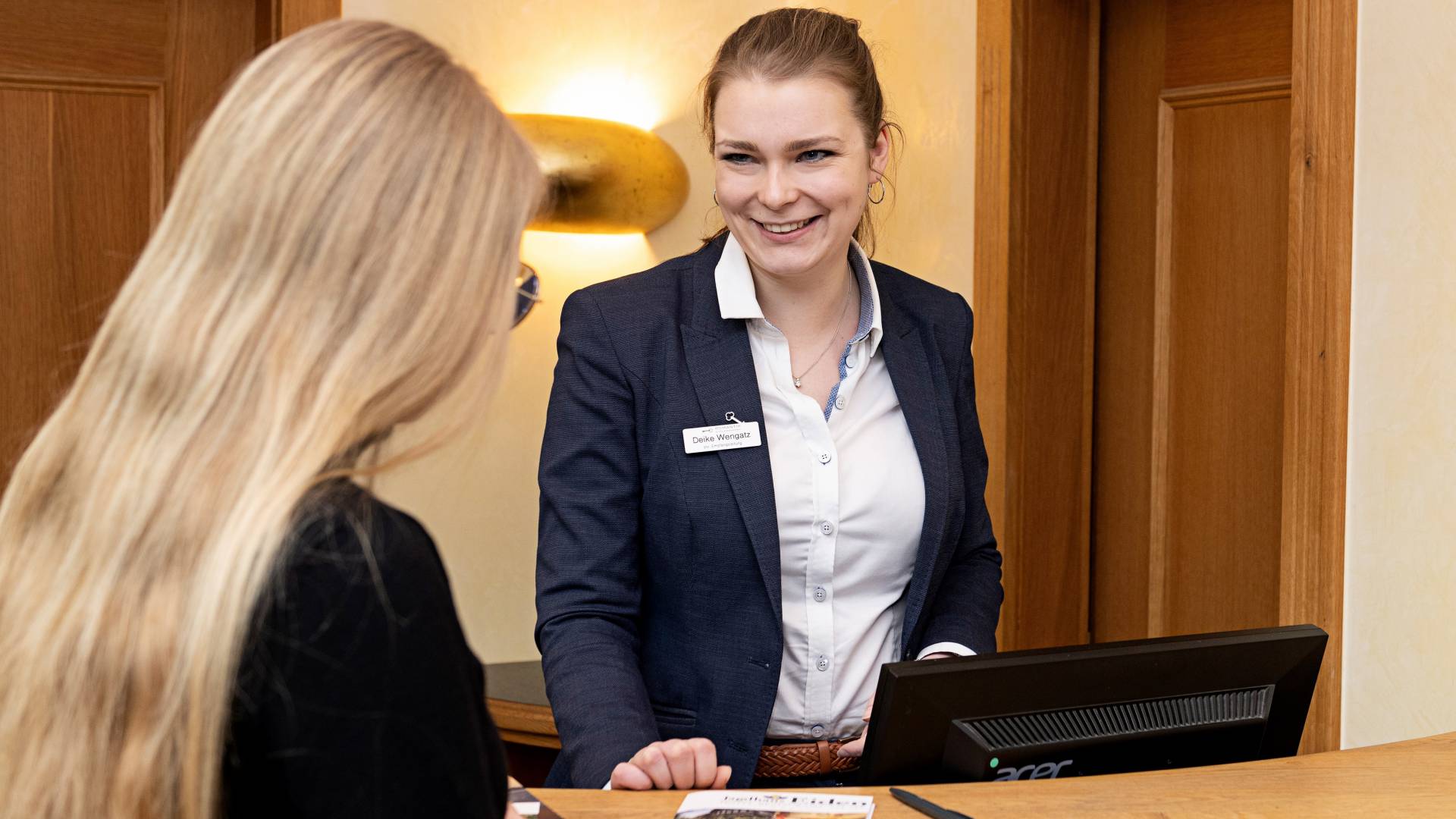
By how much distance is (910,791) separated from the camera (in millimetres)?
1498

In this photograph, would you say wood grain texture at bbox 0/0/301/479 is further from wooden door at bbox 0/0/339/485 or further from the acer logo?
the acer logo

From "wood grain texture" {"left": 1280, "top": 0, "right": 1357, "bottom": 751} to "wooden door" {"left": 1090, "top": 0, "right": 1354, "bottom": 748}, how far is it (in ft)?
0.98

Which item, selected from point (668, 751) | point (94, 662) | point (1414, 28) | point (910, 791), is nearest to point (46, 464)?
point (94, 662)

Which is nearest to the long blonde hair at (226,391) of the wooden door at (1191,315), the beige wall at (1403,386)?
the beige wall at (1403,386)

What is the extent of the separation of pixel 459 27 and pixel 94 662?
3.85 m

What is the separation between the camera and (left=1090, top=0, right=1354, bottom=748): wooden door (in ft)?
Answer: 10.9

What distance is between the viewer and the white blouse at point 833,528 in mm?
1883

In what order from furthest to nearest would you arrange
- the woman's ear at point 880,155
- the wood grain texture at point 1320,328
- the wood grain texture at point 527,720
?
1. the wood grain texture at point 527,720
2. the wood grain texture at point 1320,328
3. the woman's ear at point 880,155

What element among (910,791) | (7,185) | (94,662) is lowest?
(910,791)

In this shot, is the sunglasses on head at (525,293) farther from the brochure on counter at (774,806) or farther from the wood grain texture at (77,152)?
the wood grain texture at (77,152)

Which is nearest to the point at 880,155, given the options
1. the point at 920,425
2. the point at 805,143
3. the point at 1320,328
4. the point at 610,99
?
the point at 805,143

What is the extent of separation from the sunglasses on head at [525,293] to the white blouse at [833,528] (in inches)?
25.1

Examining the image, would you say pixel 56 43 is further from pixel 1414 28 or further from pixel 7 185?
pixel 1414 28

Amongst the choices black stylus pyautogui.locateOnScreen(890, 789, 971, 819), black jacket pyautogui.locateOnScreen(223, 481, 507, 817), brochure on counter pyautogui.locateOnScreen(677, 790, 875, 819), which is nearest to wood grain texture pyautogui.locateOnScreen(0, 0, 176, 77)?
brochure on counter pyautogui.locateOnScreen(677, 790, 875, 819)
